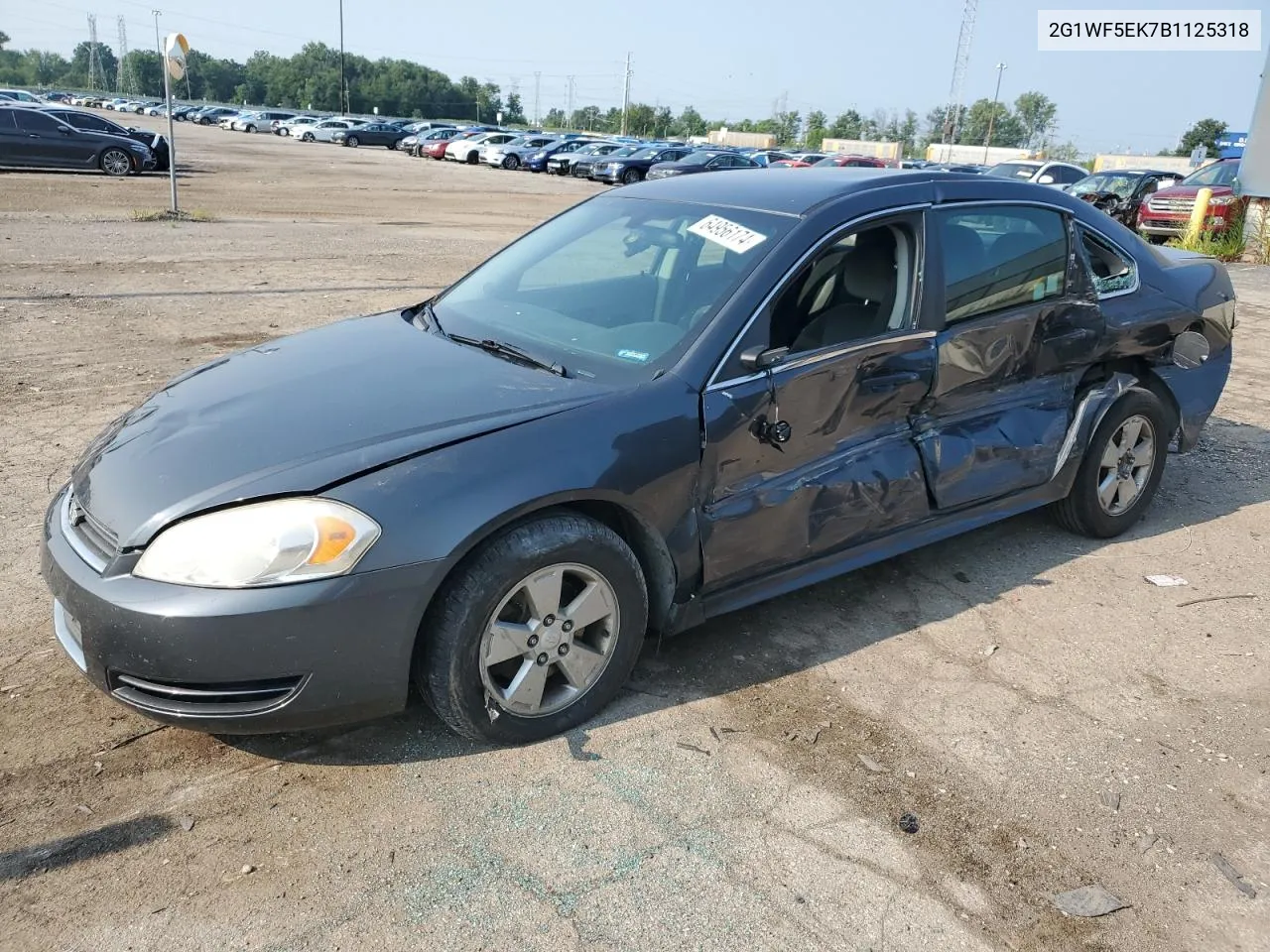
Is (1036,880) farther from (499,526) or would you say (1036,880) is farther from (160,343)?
(160,343)

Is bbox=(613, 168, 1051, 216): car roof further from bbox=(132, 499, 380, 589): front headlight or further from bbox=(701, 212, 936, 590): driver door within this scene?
bbox=(132, 499, 380, 589): front headlight

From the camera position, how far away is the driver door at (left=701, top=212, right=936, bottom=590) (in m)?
3.28

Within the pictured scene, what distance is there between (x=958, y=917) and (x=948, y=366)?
2.12 metres

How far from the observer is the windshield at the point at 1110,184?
2170 cm

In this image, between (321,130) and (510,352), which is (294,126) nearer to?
(321,130)

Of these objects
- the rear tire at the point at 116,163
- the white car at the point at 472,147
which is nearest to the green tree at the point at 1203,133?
the white car at the point at 472,147

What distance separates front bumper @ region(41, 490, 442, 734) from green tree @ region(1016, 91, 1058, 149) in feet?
428

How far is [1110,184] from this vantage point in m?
22.2

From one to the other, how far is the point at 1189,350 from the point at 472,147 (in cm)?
4129

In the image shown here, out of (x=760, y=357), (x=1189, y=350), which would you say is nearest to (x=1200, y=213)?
(x=1189, y=350)

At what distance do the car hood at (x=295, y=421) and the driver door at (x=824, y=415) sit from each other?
548 millimetres

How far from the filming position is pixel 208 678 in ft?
8.47

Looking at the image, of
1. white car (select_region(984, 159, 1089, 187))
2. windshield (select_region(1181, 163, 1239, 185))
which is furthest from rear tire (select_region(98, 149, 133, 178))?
windshield (select_region(1181, 163, 1239, 185))

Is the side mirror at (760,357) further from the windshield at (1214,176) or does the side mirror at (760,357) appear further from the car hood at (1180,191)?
the windshield at (1214,176)
